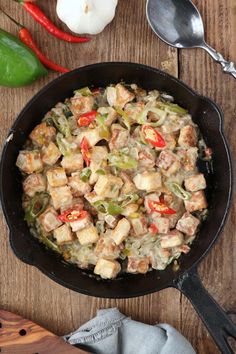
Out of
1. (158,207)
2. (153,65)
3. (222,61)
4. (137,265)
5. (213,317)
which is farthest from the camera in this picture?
(153,65)

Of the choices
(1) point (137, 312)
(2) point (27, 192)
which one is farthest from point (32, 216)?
(1) point (137, 312)

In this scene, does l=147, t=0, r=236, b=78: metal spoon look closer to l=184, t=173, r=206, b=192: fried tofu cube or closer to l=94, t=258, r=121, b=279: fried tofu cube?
l=184, t=173, r=206, b=192: fried tofu cube

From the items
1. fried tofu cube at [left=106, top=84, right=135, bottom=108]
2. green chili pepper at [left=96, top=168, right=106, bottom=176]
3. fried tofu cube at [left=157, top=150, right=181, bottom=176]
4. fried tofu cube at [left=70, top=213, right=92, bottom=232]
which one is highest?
fried tofu cube at [left=106, top=84, right=135, bottom=108]

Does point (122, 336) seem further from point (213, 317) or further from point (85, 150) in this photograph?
point (85, 150)

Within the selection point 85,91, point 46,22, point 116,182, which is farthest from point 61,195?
point 46,22

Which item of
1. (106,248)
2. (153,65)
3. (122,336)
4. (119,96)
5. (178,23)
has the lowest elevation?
(122,336)

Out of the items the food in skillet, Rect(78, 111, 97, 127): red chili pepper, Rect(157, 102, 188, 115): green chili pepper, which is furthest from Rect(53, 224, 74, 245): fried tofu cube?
Rect(157, 102, 188, 115): green chili pepper
